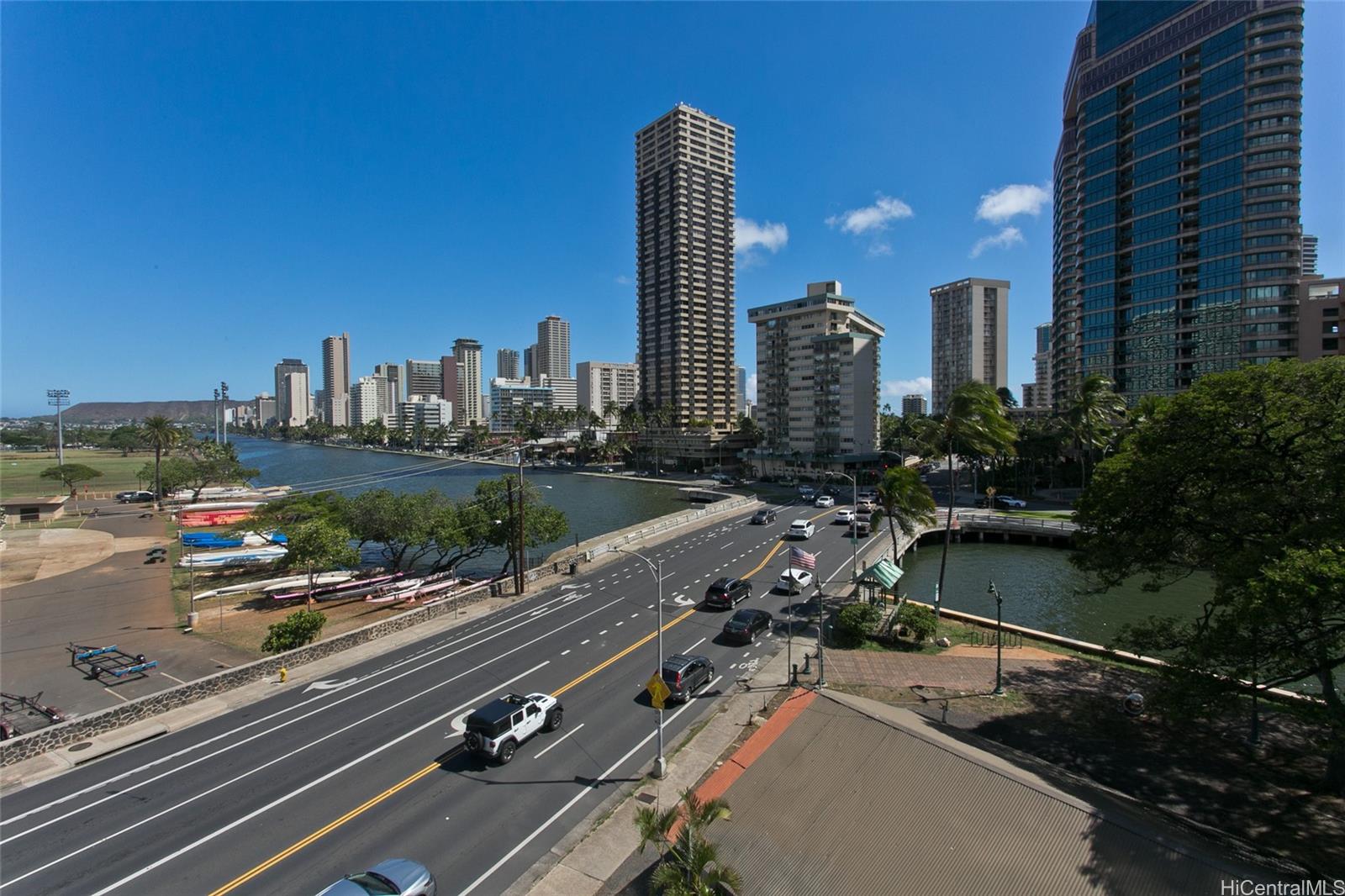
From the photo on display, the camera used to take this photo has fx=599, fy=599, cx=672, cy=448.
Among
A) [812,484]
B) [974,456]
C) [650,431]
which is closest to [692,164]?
[650,431]

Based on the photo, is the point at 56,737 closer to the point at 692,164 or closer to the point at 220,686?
the point at 220,686

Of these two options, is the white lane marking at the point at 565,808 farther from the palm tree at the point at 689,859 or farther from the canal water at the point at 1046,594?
the canal water at the point at 1046,594

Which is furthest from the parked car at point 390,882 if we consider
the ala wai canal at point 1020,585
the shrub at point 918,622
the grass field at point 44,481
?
the grass field at point 44,481

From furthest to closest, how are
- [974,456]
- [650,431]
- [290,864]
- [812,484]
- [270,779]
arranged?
[650,431]
[812,484]
[974,456]
[270,779]
[290,864]

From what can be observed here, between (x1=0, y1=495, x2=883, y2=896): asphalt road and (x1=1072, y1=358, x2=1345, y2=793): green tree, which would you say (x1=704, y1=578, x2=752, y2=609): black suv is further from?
(x1=1072, y1=358, x2=1345, y2=793): green tree

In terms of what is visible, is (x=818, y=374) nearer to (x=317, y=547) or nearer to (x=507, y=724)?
(x=317, y=547)

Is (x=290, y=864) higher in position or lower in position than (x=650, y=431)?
lower

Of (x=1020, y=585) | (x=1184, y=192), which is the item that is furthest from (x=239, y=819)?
(x=1184, y=192)
